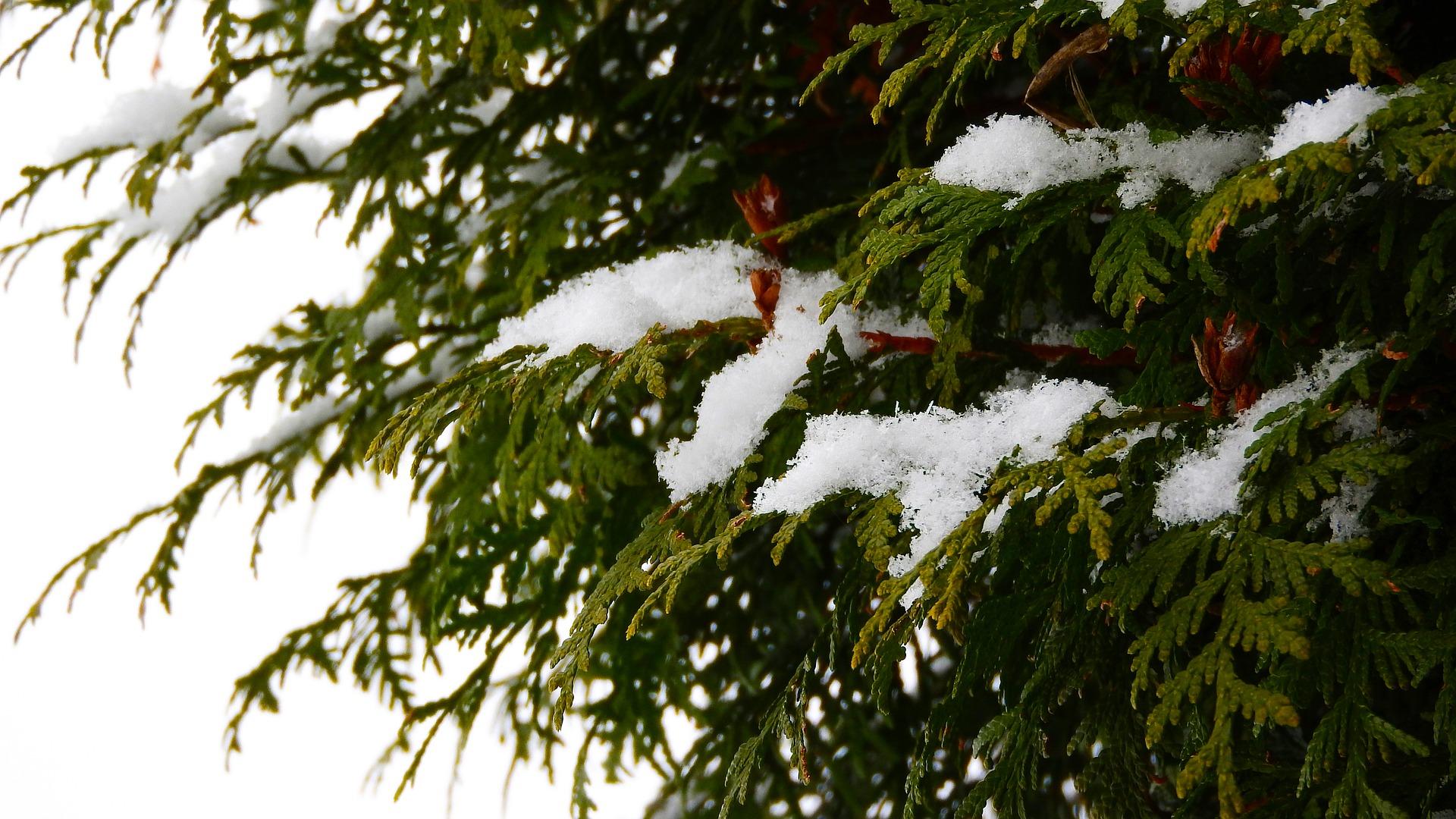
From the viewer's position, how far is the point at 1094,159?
1219 mm

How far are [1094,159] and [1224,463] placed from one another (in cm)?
39

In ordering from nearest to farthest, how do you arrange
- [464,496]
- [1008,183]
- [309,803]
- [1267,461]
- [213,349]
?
[1267,461]
[1008,183]
[464,496]
[309,803]
[213,349]

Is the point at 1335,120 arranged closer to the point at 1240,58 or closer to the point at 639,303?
the point at 1240,58

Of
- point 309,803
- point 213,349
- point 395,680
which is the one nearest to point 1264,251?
point 395,680

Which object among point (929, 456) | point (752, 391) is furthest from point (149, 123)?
point (929, 456)

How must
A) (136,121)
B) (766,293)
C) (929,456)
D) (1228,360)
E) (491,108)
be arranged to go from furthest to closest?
(491,108)
(136,121)
(766,293)
(929,456)
(1228,360)

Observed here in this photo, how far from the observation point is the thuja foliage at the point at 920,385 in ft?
3.47

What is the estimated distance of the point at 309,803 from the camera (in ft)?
22.3

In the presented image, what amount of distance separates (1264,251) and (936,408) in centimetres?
45

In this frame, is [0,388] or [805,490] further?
[0,388]

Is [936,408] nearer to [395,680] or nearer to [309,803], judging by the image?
[395,680]

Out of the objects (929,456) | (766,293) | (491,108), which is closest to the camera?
(929,456)

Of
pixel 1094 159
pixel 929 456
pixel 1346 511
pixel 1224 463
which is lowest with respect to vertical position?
pixel 1346 511

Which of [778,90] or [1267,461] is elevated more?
[778,90]
